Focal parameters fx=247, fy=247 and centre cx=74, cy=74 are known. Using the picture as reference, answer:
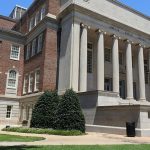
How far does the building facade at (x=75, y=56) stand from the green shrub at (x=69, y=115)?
108 inches

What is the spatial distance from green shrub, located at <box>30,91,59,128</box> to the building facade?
323 cm

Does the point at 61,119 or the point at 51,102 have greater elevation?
the point at 51,102

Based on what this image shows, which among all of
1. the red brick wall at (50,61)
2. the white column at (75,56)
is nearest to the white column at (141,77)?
the white column at (75,56)

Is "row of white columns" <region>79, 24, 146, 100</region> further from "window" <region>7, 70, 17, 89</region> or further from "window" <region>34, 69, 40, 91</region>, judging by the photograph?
"window" <region>7, 70, 17, 89</region>

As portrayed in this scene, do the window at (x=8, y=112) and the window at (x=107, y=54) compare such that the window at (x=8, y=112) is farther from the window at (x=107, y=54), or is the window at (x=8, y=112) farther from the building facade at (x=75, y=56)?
the window at (x=107, y=54)

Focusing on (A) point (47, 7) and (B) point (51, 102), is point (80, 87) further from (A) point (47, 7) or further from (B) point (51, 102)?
(A) point (47, 7)

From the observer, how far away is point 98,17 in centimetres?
3388

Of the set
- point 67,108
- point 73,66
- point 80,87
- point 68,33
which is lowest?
point 67,108

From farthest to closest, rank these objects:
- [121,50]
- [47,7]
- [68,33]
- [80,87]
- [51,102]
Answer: [121,50], [47,7], [68,33], [80,87], [51,102]

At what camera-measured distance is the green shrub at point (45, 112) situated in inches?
966

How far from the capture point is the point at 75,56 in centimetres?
3052

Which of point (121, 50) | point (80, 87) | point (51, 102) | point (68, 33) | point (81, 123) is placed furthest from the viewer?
point (121, 50)

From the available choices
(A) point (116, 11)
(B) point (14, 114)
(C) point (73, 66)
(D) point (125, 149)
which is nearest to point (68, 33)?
(C) point (73, 66)

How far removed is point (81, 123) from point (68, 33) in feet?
45.2
